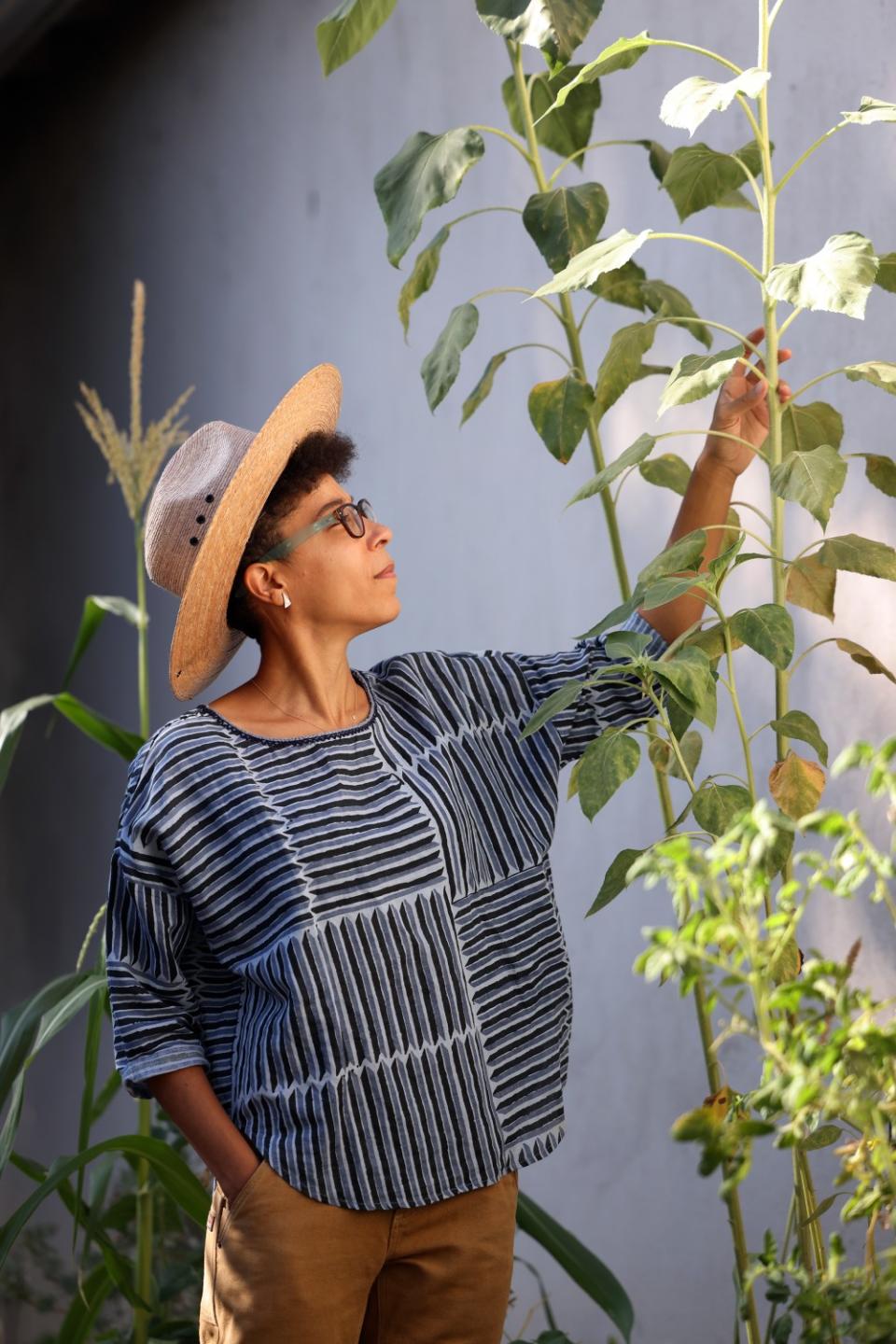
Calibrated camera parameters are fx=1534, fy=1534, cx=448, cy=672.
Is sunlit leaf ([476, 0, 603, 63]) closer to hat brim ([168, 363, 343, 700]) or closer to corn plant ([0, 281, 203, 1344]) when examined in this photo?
hat brim ([168, 363, 343, 700])

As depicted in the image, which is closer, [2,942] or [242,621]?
[242,621]

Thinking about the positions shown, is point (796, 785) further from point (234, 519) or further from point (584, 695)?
point (234, 519)

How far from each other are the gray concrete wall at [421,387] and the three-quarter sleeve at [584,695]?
34 cm

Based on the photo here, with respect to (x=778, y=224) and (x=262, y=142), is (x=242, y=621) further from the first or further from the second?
(x=262, y=142)

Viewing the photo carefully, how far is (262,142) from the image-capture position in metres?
2.80

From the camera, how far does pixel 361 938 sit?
1429mm

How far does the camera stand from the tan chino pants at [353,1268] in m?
1.40

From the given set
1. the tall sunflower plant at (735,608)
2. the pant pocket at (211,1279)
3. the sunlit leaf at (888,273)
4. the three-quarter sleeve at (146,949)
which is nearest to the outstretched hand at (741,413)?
the tall sunflower plant at (735,608)

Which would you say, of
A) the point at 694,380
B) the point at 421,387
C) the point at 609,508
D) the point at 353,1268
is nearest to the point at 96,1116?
the point at 353,1268

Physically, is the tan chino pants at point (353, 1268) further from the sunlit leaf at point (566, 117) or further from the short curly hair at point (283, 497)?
the sunlit leaf at point (566, 117)

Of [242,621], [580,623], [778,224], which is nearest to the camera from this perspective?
[242,621]

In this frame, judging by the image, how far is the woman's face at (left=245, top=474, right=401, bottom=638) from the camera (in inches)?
59.4

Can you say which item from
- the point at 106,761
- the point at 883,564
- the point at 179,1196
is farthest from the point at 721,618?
the point at 106,761

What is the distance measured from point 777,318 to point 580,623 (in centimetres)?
56
